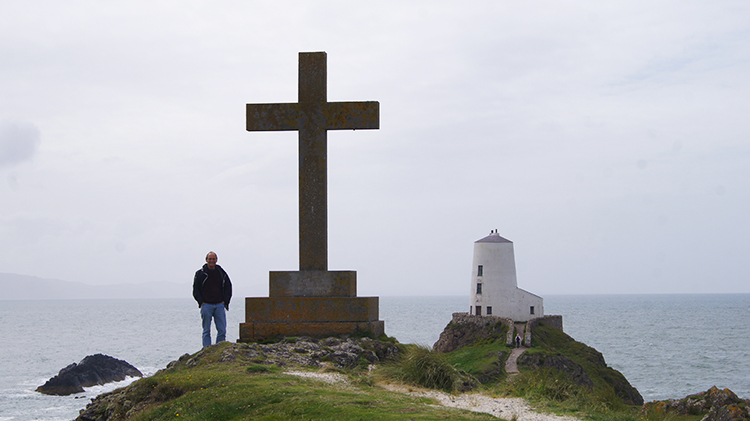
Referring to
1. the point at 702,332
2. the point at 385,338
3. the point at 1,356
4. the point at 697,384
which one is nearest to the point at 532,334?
the point at 697,384

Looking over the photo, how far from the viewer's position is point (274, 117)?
37.6 ft

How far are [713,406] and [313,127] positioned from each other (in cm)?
1092

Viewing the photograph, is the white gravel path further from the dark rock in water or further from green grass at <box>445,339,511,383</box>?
the dark rock in water

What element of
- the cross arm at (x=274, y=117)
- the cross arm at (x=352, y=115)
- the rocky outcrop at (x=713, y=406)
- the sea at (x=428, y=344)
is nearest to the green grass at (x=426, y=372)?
the cross arm at (x=352, y=115)

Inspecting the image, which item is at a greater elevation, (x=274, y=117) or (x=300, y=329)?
(x=274, y=117)

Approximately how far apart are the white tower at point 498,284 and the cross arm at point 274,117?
39.4 metres

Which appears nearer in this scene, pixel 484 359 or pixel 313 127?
pixel 313 127

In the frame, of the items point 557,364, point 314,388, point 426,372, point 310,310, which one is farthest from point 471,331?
point 314,388

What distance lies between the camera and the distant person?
10.7 m

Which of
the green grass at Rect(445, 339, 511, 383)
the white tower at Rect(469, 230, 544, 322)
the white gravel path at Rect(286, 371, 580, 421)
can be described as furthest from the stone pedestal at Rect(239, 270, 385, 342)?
the white tower at Rect(469, 230, 544, 322)

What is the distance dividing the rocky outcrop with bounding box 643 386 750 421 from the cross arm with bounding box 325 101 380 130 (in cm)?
801

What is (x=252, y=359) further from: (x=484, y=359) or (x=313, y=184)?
(x=484, y=359)

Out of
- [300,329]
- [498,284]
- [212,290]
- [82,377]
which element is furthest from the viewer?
[498,284]

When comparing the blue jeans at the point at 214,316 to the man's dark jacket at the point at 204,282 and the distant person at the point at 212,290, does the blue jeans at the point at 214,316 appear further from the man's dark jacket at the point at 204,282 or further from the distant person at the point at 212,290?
the man's dark jacket at the point at 204,282
